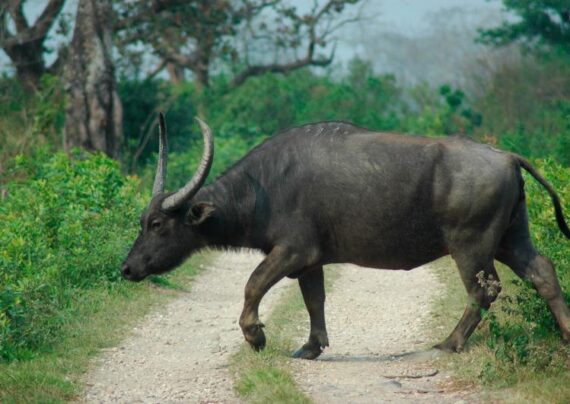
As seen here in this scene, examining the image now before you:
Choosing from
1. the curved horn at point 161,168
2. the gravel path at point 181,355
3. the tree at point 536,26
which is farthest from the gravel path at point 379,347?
the tree at point 536,26

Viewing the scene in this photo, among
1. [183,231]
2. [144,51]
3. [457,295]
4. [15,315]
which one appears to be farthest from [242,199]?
[144,51]

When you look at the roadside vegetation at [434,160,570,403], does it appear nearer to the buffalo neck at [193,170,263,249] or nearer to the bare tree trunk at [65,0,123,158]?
the buffalo neck at [193,170,263,249]

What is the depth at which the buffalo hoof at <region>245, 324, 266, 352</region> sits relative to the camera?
7652 millimetres

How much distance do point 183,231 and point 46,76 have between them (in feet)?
37.6

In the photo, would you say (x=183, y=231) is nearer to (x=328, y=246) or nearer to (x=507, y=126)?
(x=328, y=246)

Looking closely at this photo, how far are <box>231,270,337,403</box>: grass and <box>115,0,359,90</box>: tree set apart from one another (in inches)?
464

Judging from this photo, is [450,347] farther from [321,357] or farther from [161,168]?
[161,168]

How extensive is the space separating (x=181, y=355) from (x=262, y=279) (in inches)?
38.4

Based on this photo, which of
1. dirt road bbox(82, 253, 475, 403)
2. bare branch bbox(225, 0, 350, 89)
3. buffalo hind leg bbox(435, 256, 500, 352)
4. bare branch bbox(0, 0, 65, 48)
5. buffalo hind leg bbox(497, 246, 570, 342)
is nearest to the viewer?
dirt road bbox(82, 253, 475, 403)

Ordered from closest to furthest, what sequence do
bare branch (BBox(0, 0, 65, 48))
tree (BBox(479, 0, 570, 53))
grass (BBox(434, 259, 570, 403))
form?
grass (BBox(434, 259, 570, 403))
tree (BBox(479, 0, 570, 53))
bare branch (BBox(0, 0, 65, 48))

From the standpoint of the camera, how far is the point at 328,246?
7.82m

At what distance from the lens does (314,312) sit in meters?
8.05

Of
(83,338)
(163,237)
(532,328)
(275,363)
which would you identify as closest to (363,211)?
(275,363)

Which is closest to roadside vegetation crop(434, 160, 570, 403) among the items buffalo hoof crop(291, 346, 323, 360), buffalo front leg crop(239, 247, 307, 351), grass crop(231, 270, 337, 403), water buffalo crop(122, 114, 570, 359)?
water buffalo crop(122, 114, 570, 359)
